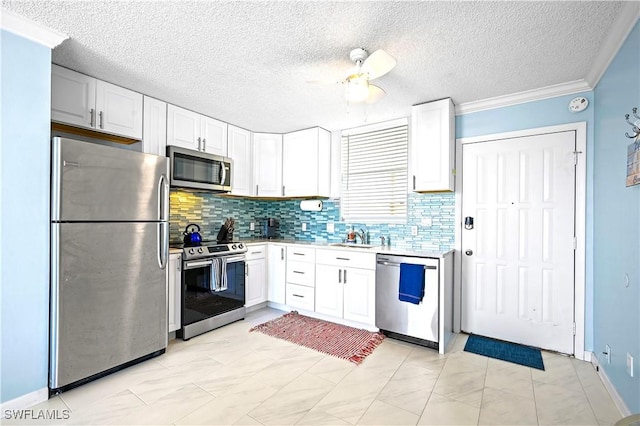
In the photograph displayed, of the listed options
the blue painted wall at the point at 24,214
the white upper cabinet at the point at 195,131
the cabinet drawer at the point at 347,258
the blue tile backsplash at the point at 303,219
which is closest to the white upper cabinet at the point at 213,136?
the white upper cabinet at the point at 195,131

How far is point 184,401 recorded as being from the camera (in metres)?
2.04

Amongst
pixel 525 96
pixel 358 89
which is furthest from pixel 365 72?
pixel 525 96

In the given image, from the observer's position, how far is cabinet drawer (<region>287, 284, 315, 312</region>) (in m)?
3.71

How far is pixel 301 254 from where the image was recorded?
12.4ft

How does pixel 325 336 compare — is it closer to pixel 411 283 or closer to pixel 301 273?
pixel 301 273

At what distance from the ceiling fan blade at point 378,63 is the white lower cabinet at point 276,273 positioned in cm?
252

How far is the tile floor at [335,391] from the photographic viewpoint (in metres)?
1.88

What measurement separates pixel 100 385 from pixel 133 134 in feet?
7.03

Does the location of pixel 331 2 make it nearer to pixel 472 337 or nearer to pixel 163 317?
pixel 163 317

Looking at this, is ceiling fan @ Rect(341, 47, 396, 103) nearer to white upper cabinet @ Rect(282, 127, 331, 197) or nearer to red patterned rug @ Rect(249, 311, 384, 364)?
white upper cabinet @ Rect(282, 127, 331, 197)

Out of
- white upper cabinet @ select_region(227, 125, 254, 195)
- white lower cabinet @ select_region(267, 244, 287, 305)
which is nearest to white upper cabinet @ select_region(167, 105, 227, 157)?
white upper cabinet @ select_region(227, 125, 254, 195)

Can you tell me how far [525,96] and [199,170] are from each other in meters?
3.40

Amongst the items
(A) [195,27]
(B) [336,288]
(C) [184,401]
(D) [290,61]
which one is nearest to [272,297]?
(B) [336,288]

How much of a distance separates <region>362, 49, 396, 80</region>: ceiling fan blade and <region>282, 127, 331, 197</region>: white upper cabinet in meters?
2.08
